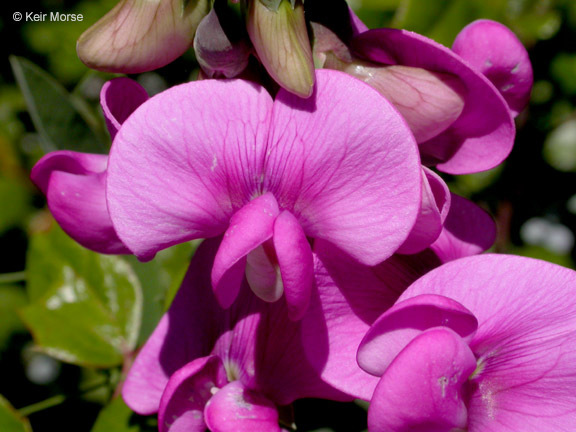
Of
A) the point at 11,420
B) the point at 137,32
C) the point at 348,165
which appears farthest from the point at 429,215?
the point at 11,420

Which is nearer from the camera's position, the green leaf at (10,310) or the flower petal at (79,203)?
the flower petal at (79,203)

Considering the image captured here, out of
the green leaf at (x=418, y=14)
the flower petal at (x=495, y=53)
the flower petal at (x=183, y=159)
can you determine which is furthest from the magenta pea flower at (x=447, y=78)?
the green leaf at (x=418, y=14)

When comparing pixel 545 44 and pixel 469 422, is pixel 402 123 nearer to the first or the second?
pixel 469 422

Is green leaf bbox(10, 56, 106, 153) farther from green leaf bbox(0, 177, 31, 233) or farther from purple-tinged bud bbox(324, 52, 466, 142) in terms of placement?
green leaf bbox(0, 177, 31, 233)

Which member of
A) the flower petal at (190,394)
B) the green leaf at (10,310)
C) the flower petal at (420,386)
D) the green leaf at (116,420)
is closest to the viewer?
the flower petal at (420,386)

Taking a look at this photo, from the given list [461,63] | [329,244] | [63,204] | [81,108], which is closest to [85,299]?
[81,108]

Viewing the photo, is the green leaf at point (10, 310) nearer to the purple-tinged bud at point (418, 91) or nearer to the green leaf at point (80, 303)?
the green leaf at point (80, 303)
